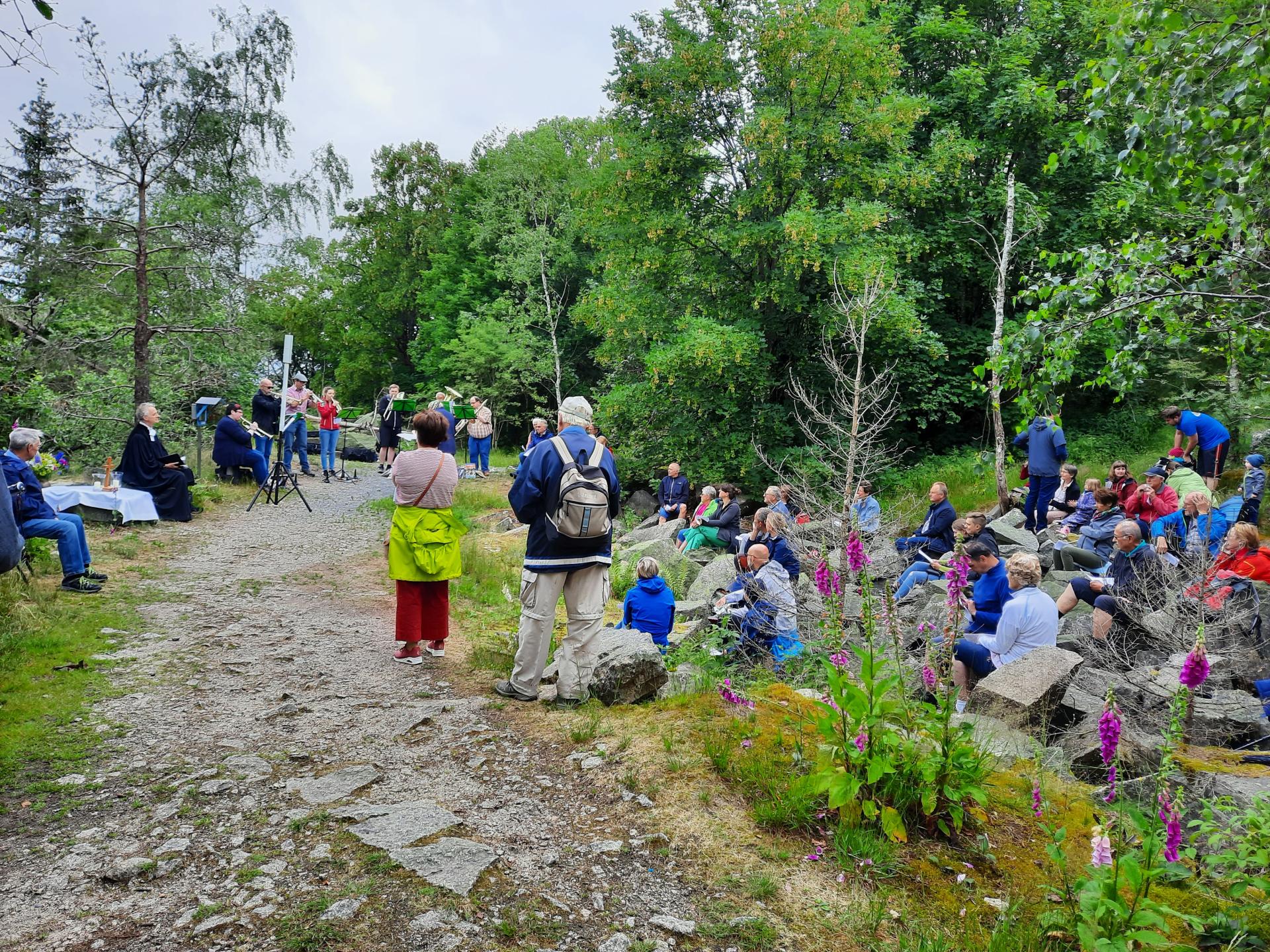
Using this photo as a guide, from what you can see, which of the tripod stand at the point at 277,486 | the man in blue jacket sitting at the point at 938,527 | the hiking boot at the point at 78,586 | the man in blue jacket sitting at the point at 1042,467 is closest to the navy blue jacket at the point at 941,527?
the man in blue jacket sitting at the point at 938,527

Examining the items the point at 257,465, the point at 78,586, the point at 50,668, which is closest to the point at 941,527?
the point at 50,668

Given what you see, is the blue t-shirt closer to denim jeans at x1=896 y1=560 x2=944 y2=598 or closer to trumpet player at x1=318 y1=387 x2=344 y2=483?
denim jeans at x1=896 y1=560 x2=944 y2=598

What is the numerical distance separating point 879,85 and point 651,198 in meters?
4.89

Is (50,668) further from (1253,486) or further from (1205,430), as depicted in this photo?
(1205,430)

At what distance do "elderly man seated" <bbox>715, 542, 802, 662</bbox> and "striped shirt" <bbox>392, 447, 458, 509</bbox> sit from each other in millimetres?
2796

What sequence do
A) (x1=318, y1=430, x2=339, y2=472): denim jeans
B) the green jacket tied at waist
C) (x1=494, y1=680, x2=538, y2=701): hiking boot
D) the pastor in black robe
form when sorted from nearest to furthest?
1. (x1=494, y1=680, x2=538, y2=701): hiking boot
2. the green jacket tied at waist
3. the pastor in black robe
4. (x1=318, y1=430, x2=339, y2=472): denim jeans

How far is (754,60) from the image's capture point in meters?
15.5

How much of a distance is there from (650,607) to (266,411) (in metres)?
10.1

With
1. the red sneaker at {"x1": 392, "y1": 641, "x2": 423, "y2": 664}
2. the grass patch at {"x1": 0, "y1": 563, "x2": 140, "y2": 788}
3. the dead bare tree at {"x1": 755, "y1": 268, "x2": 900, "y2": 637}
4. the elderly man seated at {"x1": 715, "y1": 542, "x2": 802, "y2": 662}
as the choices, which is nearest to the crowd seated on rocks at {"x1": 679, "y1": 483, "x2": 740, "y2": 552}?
the dead bare tree at {"x1": 755, "y1": 268, "x2": 900, "y2": 637}

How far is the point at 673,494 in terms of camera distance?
14906 millimetres

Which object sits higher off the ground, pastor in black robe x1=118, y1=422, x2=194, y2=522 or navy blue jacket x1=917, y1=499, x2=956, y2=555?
pastor in black robe x1=118, y1=422, x2=194, y2=522

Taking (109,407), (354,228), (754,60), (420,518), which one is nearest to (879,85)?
(754,60)

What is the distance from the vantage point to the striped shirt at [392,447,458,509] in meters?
5.34

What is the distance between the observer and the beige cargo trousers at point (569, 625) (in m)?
4.82
